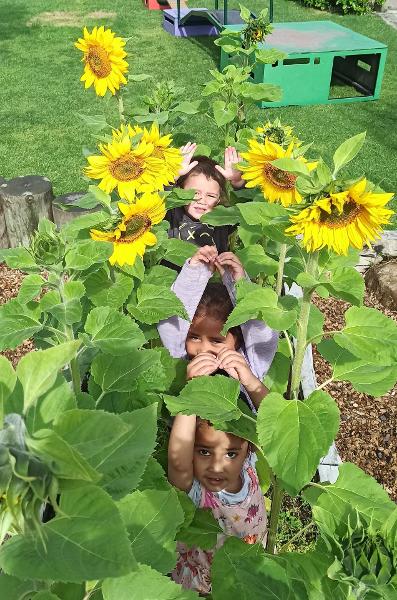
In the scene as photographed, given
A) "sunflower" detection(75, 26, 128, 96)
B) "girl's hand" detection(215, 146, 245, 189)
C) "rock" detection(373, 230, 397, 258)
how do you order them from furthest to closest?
"rock" detection(373, 230, 397, 258) < "girl's hand" detection(215, 146, 245, 189) < "sunflower" detection(75, 26, 128, 96)

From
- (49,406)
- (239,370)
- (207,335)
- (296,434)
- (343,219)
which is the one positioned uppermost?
(49,406)

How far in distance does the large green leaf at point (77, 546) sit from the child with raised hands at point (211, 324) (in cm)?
146

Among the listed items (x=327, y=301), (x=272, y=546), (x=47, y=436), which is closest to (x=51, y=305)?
(x=272, y=546)

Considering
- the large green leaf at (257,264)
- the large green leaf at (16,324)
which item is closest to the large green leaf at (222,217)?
the large green leaf at (257,264)

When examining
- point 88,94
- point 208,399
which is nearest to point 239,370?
point 208,399

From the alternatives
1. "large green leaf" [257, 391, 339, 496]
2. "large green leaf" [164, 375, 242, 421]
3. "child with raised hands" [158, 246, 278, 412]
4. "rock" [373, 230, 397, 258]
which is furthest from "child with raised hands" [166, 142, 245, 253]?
"rock" [373, 230, 397, 258]

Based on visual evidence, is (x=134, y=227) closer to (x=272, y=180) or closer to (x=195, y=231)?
(x=272, y=180)

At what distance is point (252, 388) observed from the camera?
2.06 m

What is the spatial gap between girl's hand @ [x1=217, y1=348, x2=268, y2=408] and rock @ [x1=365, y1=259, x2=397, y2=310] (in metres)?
2.57

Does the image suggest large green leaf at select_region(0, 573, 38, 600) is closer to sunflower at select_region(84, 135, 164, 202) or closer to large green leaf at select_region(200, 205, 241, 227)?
sunflower at select_region(84, 135, 164, 202)

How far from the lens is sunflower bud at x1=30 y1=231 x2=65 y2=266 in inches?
75.2

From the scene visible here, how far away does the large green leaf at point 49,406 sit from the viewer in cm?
80

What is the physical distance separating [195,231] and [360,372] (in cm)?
147

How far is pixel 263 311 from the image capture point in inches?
70.6
